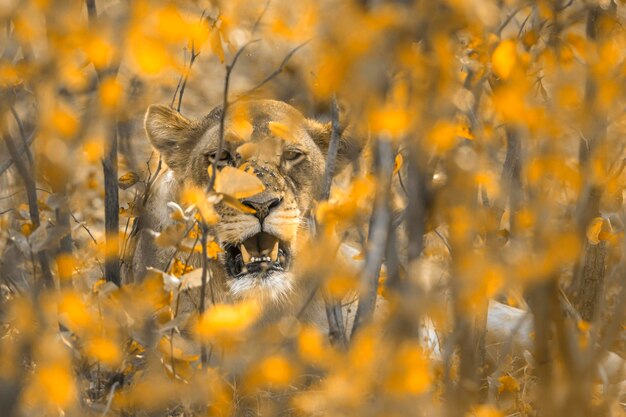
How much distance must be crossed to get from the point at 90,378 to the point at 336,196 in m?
1.34

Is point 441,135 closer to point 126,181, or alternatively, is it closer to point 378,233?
point 378,233

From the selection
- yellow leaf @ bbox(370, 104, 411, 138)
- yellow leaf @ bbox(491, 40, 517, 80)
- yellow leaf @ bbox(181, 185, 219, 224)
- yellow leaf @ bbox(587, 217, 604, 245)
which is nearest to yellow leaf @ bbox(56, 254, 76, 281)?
yellow leaf @ bbox(181, 185, 219, 224)

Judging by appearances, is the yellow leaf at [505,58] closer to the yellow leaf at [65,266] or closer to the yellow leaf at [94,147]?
the yellow leaf at [94,147]

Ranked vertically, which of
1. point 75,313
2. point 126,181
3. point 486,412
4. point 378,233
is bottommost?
point 486,412

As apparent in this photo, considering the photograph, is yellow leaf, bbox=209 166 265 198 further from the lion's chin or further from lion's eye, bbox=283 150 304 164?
lion's eye, bbox=283 150 304 164

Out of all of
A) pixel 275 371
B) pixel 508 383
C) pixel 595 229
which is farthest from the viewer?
pixel 595 229

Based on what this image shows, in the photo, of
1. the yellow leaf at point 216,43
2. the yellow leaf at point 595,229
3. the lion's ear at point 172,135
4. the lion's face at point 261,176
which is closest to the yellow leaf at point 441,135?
the yellow leaf at point 216,43

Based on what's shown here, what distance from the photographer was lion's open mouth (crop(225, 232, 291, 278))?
431cm

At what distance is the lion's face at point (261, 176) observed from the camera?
13.7 feet

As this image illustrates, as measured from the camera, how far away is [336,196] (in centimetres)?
290

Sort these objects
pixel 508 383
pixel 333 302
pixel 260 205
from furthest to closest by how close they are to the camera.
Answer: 1. pixel 260 205
2. pixel 508 383
3. pixel 333 302

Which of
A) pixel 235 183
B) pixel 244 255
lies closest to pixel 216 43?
pixel 235 183

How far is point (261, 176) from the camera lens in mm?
4281

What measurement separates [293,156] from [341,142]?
0.26 m
